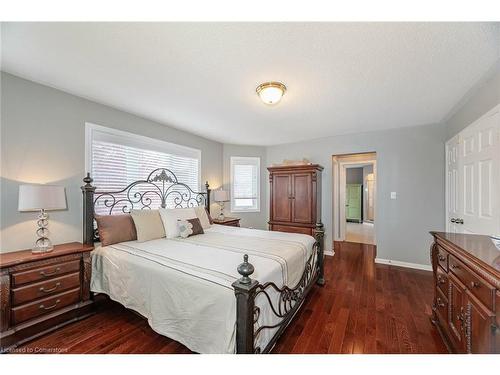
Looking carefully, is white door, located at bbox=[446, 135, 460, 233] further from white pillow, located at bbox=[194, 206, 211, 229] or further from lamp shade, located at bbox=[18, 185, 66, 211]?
lamp shade, located at bbox=[18, 185, 66, 211]

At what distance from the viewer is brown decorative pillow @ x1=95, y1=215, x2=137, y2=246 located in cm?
233

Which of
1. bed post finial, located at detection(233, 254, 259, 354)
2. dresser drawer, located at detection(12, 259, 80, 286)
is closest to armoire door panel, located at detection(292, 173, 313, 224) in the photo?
bed post finial, located at detection(233, 254, 259, 354)

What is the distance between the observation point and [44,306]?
1.88 metres

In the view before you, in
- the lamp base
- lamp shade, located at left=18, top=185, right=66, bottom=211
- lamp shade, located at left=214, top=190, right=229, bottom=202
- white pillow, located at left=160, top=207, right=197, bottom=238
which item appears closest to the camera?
lamp shade, located at left=18, top=185, right=66, bottom=211

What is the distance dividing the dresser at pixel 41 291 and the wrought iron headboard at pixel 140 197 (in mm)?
388

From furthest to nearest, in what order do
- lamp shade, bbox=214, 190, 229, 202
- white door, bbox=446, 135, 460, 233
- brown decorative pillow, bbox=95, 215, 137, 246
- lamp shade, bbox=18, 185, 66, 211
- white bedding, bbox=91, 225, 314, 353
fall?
1. lamp shade, bbox=214, 190, 229, 202
2. white door, bbox=446, 135, 460, 233
3. brown decorative pillow, bbox=95, 215, 137, 246
4. lamp shade, bbox=18, 185, 66, 211
5. white bedding, bbox=91, 225, 314, 353

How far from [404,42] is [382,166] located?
9.45 feet

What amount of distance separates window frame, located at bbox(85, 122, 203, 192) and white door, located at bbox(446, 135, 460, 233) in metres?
4.14

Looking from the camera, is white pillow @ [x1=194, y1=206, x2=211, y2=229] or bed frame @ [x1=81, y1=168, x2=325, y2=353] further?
white pillow @ [x1=194, y1=206, x2=211, y2=229]

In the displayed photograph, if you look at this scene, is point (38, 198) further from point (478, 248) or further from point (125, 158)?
point (478, 248)

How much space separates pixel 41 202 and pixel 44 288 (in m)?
0.78

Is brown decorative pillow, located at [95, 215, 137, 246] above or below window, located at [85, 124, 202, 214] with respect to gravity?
below

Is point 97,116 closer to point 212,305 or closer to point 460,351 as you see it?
point 212,305

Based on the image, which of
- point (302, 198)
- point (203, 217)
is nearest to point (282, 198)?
point (302, 198)
